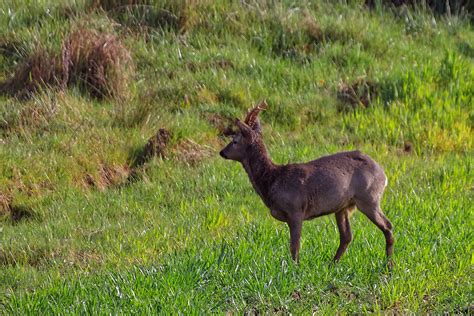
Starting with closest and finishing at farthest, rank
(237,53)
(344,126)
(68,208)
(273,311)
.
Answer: (273,311), (68,208), (344,126), (237,53)

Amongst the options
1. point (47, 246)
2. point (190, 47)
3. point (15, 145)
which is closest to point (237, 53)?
point (190, 47)

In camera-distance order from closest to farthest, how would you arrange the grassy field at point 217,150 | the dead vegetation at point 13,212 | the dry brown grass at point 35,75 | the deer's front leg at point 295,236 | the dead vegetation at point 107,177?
the grassy field at point 217,150 → the deer's front leg at point 295,236 → the dead vegetation at point 13,212 → the dead vegetation at point 107,177 → the dry brown grass at point 35,75

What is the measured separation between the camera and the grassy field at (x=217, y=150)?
8898mm

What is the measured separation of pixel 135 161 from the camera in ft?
43.0

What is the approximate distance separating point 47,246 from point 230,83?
450 cm

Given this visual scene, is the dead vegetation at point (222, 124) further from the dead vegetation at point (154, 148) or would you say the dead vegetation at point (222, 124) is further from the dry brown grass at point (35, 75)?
the dry brown grass at point (35, 75)

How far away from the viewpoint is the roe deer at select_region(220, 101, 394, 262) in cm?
939

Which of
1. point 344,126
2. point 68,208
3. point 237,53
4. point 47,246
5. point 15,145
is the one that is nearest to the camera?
point 47,246

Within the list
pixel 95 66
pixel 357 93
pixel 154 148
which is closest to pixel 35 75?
pixel 95 66

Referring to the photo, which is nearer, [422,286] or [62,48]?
[422,286]

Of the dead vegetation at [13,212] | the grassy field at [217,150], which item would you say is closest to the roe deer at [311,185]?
the grassy field at [217,150]

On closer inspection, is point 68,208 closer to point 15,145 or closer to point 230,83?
point 15,145

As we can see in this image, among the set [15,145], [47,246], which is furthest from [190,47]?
[47,246]

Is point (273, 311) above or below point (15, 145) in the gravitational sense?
above
